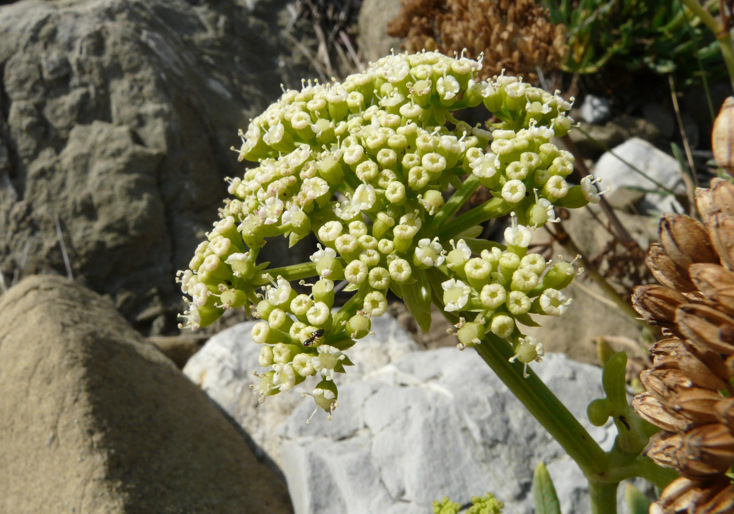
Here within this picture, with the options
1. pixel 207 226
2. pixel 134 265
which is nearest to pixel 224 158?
pixel 207 226

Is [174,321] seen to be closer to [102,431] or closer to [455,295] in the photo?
[102,431]

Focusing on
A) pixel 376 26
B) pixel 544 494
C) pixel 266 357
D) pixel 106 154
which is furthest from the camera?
pixel 376 26

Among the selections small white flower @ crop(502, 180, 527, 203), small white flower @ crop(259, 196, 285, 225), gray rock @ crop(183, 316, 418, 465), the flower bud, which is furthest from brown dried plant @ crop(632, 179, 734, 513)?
gray rock @ crop(183, 316, 418, 465)

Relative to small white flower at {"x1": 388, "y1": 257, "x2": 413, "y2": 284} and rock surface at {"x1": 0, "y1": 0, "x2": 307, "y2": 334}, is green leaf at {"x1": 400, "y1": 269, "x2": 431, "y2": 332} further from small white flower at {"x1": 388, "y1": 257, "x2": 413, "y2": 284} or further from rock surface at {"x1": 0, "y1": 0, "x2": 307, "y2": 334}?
rock surface at {"x1": 0, "y1": 0, "x2": 307, "y2": 334}

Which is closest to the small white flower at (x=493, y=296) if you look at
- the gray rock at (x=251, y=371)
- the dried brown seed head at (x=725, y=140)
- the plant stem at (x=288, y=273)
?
the plant stem at (x=288, y=273)

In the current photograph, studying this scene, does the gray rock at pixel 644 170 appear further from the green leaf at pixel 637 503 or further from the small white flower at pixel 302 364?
the small white flower at pixel 302 364

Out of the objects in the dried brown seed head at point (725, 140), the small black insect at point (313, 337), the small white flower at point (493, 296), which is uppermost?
the dried brown seed head at point (725, 140)

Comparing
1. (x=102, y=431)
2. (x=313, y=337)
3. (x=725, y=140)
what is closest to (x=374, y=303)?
(x=313, y=337)
